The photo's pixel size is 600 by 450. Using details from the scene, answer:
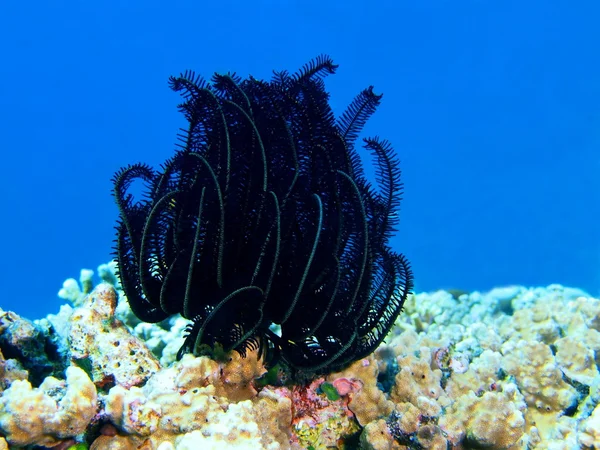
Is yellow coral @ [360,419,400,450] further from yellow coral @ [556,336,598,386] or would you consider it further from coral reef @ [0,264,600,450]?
yellow coral @ [556,336,598,386]

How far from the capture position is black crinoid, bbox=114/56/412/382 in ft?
11.2

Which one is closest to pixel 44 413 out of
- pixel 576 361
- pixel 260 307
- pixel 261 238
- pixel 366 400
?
pixel 260 307

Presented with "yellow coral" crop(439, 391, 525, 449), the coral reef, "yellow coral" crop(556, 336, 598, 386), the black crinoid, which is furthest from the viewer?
"yellow coral" crop(556, 336, 598, 386)

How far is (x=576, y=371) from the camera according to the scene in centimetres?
543

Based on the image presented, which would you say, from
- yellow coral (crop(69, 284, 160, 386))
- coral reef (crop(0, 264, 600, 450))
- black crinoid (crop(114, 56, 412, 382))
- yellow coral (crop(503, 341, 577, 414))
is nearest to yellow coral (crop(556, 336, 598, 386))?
coral reef (crop(0, 264, 600, 450))

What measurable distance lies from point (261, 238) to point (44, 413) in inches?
69.4

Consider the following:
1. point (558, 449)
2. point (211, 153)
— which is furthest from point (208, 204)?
point (558, 449)

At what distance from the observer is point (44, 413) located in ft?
9.33

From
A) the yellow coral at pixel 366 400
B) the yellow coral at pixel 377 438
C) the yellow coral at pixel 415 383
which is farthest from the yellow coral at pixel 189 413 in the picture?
the yellow coral at pixel 415 383

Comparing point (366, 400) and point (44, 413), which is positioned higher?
point (366, 400)

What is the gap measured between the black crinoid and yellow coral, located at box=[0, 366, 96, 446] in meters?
0.82

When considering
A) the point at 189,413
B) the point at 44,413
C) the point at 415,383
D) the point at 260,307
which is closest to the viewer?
the point at 44,413

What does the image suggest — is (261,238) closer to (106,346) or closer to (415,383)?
(106,346)

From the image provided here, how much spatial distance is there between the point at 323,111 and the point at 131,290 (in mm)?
2158
